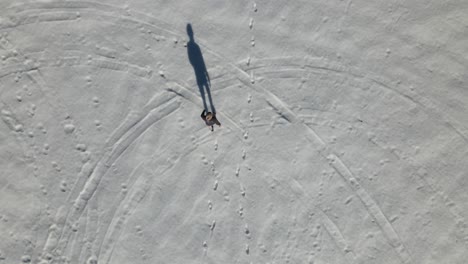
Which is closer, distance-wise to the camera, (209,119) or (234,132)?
(209,119)

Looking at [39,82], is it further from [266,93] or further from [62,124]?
[266,93]

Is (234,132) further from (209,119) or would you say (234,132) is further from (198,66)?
(198,66)

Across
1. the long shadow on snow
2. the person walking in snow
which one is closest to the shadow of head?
the long shadow on snow

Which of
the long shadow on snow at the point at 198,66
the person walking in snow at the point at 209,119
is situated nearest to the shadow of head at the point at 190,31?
the long shadow on snow at the point at 198,66

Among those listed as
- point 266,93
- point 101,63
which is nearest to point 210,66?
point 266,93

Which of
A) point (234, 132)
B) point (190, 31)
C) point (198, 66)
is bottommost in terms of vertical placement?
point (234, 132)

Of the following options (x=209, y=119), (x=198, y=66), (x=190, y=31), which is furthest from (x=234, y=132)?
(x=190, y=31)
